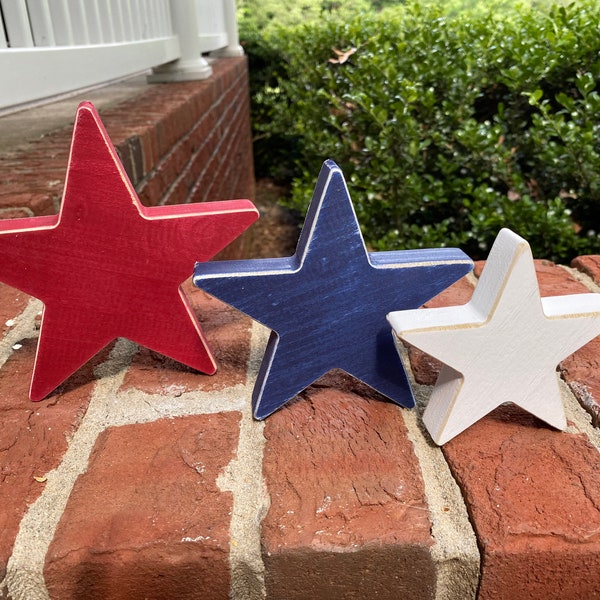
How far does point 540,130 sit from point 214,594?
2437 mm

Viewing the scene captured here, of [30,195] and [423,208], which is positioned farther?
[423,208]

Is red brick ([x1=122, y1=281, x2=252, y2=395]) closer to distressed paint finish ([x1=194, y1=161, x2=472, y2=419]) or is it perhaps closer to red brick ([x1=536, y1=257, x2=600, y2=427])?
distressed paint finish ([x1=194, y1=161, x2=472, y2=419])

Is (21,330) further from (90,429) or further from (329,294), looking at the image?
(329,294)

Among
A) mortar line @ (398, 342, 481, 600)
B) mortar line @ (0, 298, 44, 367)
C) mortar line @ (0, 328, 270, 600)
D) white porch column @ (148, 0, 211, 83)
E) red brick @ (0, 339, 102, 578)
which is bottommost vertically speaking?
mortar line @ (398, 342, 481, 600)

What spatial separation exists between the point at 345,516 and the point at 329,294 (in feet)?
1.13

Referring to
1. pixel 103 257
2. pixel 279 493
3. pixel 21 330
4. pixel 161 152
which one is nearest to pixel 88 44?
pixel 161 152

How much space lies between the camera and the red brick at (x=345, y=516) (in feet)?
2.80

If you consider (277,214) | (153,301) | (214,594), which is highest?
(153,301)

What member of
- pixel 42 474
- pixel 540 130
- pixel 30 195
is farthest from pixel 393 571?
pixel 540 130

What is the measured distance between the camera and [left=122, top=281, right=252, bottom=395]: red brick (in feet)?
3.81

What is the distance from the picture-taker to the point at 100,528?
34.2 inches

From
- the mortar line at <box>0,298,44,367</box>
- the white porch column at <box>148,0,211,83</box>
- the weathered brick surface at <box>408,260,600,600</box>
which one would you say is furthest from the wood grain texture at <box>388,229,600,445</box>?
the white porch column at <box>148,0,211,83</box>

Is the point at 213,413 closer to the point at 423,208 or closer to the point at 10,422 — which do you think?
the point at 10,422

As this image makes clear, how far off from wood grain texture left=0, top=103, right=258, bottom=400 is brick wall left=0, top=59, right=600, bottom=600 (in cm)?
11
